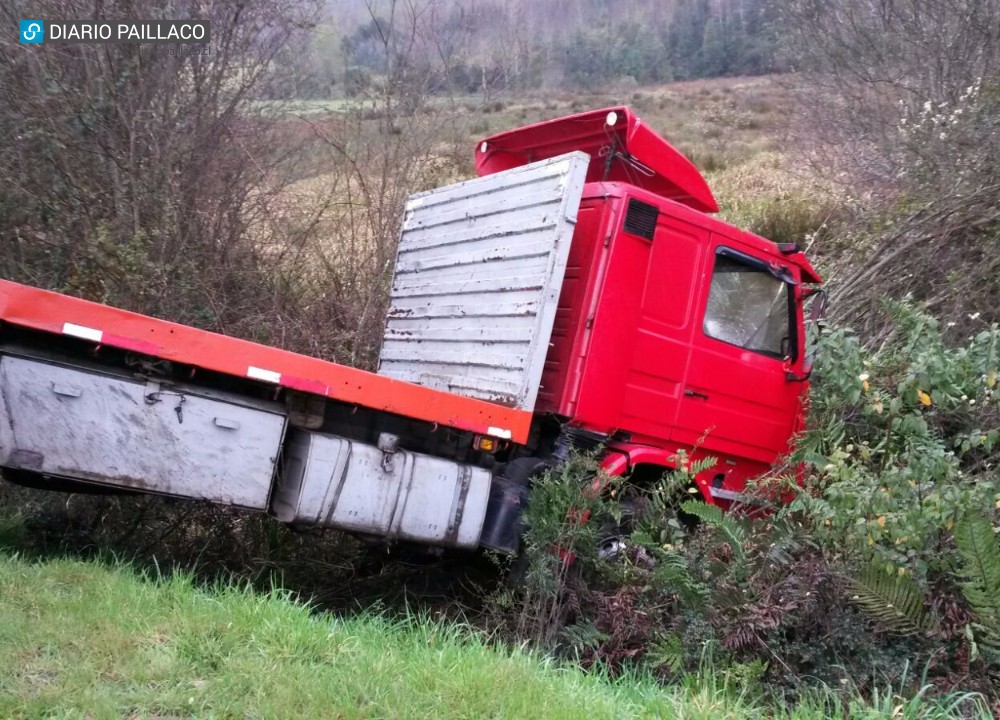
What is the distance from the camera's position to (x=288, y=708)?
2.81 meters

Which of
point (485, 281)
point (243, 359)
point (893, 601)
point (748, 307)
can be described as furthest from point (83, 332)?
point (748, 307)

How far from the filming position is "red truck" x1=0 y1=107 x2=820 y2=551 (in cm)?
388

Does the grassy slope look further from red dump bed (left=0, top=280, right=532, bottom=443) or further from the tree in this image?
the tree

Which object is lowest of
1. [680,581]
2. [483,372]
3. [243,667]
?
[243,667]

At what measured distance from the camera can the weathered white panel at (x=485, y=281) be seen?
15.8ft

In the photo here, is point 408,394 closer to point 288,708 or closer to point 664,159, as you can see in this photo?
point 288,708

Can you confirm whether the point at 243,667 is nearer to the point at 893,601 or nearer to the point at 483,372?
the point at 483,372

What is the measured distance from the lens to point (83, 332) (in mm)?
3691

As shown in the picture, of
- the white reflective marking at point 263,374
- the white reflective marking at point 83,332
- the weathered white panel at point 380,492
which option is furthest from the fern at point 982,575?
the white reflective marking at point 83,332

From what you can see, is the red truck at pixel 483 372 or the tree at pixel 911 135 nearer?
the red truck at pixel 483 372

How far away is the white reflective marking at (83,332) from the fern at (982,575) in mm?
4014

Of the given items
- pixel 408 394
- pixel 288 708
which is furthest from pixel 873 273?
pixel 288 708

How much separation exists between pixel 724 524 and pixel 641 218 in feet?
6.21

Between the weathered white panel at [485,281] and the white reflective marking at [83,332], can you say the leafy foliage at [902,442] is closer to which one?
the weathered white panel at [485,281]
